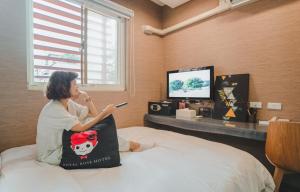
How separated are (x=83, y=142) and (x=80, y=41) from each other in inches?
62.4

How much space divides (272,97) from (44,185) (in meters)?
2.29

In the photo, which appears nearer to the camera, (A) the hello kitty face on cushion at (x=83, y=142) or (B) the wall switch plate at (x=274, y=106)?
(A) the hello kitty face on cushion at (x=83, y=142)

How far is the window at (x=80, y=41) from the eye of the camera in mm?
2018

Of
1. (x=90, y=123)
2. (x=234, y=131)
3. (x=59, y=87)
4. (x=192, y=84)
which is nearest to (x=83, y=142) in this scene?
(x=90, y=123)

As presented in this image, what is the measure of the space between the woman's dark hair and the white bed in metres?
0.48

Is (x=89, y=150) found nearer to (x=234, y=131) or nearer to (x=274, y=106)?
(x=234, y=131)

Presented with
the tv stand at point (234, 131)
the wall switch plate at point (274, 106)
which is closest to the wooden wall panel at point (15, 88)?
the tv stand at point (234, 131)

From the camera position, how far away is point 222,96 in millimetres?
2398

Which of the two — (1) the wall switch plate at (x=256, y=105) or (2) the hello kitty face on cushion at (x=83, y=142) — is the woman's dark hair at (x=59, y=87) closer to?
(2) the hello kitty face on cushion at (x=83, y=142)

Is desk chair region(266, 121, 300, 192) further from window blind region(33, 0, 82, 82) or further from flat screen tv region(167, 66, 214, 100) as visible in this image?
window blind region(33, 0, 82, 82)

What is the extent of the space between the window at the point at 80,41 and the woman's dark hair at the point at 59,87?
70 cm

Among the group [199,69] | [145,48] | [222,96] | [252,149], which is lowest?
[252,149]

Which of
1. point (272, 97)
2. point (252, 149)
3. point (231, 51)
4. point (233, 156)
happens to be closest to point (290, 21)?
point (231, 51)

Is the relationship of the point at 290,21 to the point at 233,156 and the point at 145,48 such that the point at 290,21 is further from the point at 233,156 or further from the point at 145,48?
the point at 145,48
